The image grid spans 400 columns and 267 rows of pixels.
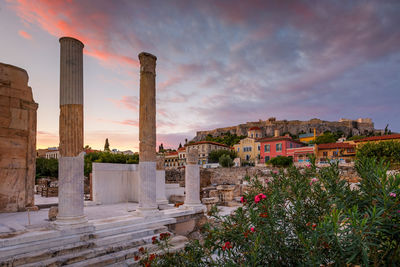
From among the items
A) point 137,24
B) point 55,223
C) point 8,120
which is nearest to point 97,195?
point 8,120

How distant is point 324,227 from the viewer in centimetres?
207

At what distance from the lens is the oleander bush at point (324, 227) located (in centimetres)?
202

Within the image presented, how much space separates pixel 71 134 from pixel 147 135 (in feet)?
7.37

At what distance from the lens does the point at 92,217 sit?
7.71 metres

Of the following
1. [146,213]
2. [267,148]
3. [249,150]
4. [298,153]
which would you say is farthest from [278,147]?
[146,213]

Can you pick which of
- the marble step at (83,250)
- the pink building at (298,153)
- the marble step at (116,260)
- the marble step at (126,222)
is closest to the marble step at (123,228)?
the marble step at (126,222)

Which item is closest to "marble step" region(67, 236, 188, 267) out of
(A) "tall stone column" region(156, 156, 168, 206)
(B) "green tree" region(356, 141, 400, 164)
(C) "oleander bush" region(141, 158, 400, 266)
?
(C) "oleander bush" region(141, 158, 400, 266)

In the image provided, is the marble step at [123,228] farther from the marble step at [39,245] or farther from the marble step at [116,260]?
the marble step at [116,260]

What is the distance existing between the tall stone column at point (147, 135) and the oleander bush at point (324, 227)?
12.5ft

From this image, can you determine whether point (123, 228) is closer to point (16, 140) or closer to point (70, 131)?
point (70, 131)

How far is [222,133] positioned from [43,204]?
103m

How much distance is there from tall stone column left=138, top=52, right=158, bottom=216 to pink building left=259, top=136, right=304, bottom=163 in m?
43.3

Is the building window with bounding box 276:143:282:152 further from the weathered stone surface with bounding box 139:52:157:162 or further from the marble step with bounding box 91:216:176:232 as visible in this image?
the weathered stone surface with bounding box 139:52:157:162

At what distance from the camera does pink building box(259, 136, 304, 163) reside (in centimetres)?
4781
